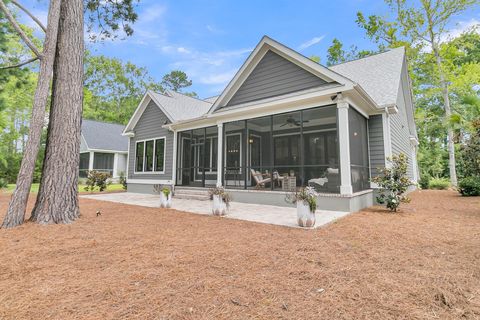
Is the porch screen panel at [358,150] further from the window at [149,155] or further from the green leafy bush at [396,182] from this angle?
the window at [149,155]

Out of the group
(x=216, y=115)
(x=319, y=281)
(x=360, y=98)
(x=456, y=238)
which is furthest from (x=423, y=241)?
(x=216, y=115)

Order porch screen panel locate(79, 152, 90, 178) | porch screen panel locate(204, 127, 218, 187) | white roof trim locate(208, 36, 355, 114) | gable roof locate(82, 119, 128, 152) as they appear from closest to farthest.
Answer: white roof trim locate(208, 36, 355, 114)
porch screen panel locate(204, 127, 218, 187)
gable roof locate(82, 119, 128, 152)
porch screen panel locate(79, 152, 90, 178)

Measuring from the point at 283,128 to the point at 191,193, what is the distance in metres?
5.43

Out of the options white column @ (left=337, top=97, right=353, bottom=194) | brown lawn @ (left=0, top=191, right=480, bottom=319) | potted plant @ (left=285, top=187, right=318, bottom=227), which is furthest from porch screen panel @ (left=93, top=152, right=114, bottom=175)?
potted plant @ (left=285, top=187, right=318, bottom=227)

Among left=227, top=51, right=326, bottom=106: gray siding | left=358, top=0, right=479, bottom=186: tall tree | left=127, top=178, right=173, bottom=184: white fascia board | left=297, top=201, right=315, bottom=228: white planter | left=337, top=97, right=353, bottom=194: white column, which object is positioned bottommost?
left=297, top=201, right=315, bottom=228: white planter

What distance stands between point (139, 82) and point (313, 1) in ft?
85.5

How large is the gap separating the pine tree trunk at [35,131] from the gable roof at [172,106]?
243 inches

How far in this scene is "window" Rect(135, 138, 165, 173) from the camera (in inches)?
488

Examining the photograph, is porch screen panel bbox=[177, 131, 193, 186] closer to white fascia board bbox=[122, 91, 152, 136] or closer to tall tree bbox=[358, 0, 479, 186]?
white fascia board bbox=[122, 91, 152, 136]

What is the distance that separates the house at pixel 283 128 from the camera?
703 cm

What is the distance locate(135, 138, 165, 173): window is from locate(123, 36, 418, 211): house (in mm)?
55

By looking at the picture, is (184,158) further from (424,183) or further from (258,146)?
(424,183)

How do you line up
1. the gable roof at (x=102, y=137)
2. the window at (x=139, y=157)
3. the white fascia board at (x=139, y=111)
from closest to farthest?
the white fascia board at (x=139, y=111) → the window at (x=139, y=157) → the gable roof at (x=102, y=137)

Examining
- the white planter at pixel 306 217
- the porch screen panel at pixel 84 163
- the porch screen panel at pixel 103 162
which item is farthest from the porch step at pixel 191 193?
the porch screen panel at pixel 84 163
